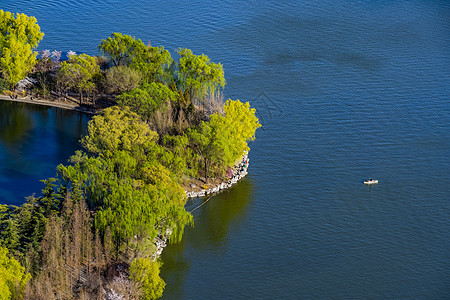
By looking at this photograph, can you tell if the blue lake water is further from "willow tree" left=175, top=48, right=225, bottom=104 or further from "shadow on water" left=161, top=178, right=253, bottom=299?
"willow tree" left=175, top=48, right=225, bottom=104

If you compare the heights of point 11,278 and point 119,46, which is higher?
point 119,46

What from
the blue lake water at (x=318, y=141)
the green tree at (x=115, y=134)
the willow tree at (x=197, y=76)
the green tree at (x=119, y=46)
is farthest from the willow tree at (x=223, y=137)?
the green tree at (x=119, y=46)

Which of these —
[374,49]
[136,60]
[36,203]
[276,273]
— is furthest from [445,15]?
[36,203]

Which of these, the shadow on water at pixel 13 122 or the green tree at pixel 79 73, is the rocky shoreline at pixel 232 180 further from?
the shadow on water at pixel 13 122

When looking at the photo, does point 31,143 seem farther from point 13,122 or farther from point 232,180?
point 232,180

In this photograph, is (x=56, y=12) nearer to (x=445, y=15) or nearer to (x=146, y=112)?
(x=146, y=112)

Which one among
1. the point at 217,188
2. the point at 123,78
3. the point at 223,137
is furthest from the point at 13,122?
the point at 217,188

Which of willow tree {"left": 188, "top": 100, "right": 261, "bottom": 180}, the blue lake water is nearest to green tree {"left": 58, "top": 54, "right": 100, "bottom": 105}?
the blue lake water
